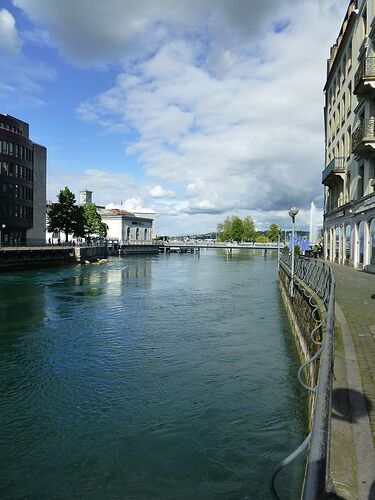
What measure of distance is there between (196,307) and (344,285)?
31.6 ft

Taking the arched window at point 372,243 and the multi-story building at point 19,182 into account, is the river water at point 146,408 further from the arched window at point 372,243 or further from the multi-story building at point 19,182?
the multi-story building at point 19,182

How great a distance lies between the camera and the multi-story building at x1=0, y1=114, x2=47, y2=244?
64.9 meters

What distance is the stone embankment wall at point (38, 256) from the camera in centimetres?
5175

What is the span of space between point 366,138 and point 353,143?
3.11 meters

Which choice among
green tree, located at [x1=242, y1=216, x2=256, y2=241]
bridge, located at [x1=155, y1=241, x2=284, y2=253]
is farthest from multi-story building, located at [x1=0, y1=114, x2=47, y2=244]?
green tree, located at [x1=242, y1=216, x2=256, y2=241]

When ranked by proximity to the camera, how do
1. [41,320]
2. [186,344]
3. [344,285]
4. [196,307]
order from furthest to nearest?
1. [196,307]
2. [41,320]
3. [344,285]
4. [186,344]

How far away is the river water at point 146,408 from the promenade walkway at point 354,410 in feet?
6.79

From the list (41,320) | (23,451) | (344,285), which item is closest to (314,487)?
(23,451)

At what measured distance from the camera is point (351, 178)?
105ft

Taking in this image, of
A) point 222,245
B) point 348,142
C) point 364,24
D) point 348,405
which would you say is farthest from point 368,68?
point 222,245

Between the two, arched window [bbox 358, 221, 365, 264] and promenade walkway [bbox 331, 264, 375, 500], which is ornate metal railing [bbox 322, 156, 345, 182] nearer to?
arched window [bbox 358, 221, 365, 264]

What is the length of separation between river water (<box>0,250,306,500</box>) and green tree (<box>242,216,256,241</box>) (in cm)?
14106

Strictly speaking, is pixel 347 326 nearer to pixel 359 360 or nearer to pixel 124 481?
pixel 359 360

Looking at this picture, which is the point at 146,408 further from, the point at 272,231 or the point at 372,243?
the point at 272,231
